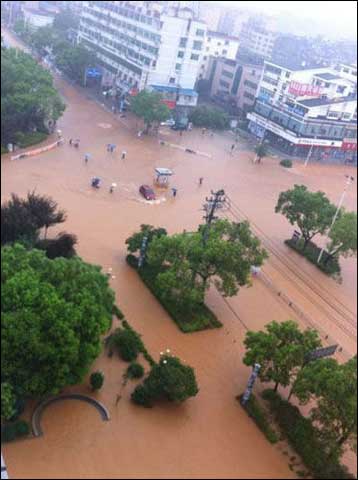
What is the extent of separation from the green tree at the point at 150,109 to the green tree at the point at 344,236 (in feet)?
14.0

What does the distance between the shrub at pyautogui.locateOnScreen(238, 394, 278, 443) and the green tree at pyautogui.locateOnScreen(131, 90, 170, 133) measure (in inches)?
237

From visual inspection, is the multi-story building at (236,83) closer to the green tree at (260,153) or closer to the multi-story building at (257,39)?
the green tree at (260,153)

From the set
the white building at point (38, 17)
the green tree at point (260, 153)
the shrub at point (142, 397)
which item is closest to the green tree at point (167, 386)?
the shrub at point (142, 397)

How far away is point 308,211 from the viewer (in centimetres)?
544

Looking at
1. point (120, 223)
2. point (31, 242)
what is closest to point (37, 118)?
point (120, 223)

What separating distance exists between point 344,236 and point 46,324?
322cm

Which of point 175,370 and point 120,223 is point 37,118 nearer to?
point 120,223

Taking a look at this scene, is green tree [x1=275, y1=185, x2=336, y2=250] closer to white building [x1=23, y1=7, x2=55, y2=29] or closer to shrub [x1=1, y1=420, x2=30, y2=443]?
shrub [x1=1, y1=420, x2=30, y2=443]

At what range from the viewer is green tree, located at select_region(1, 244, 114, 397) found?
8.44ft

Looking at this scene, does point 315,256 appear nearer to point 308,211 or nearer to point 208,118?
point 308,211

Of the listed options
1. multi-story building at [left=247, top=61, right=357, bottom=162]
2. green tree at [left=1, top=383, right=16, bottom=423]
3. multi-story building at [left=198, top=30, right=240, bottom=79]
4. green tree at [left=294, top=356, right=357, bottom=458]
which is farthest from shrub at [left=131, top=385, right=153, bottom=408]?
multi-story building at [left=198, top=30, right=240, bottom=79]

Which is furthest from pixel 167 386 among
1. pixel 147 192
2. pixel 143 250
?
pixel 147 192

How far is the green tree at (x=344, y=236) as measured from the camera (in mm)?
4805

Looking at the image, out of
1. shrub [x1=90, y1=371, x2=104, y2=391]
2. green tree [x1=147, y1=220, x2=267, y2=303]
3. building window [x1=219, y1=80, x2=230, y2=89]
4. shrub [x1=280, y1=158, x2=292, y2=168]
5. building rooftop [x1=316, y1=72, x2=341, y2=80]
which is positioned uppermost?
building rooftop [x1=316, y1=72, x2=341, y2=80]
